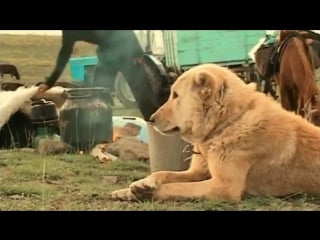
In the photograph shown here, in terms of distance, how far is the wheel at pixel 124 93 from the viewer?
10.3ft

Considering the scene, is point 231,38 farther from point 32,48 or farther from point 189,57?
point 32,48

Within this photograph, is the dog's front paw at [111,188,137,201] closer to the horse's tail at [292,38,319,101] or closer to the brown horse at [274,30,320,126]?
the brown horse at [274,30,320,126]

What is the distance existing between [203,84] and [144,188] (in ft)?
1.84

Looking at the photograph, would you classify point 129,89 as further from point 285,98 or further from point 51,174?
point 285,98

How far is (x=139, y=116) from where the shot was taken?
3.13 metres

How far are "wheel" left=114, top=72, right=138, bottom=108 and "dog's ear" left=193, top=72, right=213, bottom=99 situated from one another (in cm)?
35

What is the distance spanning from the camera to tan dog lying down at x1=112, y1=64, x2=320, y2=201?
297cm

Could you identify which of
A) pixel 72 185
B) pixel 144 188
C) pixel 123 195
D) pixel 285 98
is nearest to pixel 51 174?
pixel 72 185

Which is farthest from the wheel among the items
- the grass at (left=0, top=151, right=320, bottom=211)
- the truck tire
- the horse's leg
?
the horse's leg

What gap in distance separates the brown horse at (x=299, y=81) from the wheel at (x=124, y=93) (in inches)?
28.2

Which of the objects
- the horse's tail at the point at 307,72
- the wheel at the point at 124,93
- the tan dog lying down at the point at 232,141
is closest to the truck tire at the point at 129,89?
the wheel at the point at 124,93

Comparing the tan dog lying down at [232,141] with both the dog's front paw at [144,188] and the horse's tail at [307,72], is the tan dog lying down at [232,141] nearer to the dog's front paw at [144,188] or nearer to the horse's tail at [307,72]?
Result: the dog's front paw at [144,188]

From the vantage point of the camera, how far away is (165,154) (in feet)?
10.3
